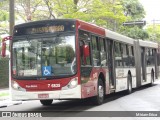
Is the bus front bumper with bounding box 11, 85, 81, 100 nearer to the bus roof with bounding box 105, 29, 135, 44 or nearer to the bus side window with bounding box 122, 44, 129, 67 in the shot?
the bus roof with bounding box 105, 29, 135, 44

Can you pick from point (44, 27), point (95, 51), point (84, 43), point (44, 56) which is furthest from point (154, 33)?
point (44, 56)

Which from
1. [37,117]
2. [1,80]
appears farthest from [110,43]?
[1,80]

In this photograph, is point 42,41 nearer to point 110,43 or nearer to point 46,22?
point 46,22

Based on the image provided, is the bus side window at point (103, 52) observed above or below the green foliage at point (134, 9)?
below

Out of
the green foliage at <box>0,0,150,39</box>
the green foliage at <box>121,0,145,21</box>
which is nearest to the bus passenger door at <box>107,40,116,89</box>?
the green foliage at <box>0,0,150,39</box>

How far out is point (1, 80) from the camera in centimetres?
3055

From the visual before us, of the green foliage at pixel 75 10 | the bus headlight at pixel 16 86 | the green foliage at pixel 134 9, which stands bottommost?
the bus headlight at pixel 16 86

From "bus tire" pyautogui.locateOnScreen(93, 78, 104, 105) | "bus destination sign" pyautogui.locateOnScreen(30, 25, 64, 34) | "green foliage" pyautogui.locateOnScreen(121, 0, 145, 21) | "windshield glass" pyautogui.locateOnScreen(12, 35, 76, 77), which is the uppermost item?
"green foliage" pyautogui.locateOnScreen(121, 0, 145, 21)

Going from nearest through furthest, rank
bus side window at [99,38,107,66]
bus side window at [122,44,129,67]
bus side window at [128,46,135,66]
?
bus side window at [99,38,107,66] < bus side window at [122,44,129,67] < bus side window at [128,46,135,66]

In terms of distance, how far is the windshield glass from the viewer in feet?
46.5

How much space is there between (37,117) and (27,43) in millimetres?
2949

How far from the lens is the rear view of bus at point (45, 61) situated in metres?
14.1

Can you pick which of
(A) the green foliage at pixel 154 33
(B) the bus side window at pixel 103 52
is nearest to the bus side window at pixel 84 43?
(B) the bus side window at pixel 103 52

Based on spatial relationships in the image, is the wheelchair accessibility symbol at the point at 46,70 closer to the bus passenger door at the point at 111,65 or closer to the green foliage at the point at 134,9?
the bus passenger door at the point at 111,65
